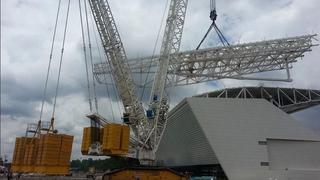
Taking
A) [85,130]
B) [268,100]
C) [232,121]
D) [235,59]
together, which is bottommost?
[85,130]

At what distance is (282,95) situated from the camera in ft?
257

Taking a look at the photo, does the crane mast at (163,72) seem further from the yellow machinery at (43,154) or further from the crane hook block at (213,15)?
the yellow machinery at (43,154)

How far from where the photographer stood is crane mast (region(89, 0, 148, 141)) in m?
60.2

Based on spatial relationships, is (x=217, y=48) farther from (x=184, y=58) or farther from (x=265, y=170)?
(x=265, y=170)

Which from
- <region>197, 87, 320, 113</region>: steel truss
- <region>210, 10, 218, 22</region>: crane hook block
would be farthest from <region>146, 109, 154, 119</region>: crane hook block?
<region>210, 10, 218, 22</region>: crane hook block

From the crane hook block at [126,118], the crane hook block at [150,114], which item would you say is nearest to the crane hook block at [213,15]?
the crane hook block at [150,114]

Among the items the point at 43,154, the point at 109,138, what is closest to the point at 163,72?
the point at 109,138

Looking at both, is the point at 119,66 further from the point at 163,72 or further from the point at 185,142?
Answer: the point at 185,142

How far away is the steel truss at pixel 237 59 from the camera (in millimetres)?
67312

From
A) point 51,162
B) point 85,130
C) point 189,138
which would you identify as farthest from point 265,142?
point 51,162

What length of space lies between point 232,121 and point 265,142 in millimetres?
6638

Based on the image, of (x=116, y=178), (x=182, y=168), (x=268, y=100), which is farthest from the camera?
(x=182, y=168)

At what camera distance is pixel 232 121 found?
70250mm

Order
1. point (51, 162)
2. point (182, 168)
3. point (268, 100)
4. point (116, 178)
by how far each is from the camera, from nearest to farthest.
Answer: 1. point (51, 162)
2. point (116, 178)
3. point (268, 100)
4. point (182, 168)
